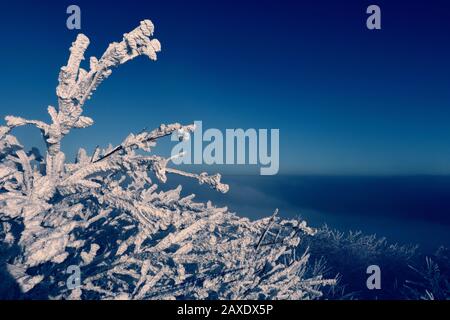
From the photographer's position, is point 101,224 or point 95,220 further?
point 101,224

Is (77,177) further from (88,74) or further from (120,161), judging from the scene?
(88,74)

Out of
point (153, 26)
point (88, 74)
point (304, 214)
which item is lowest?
point (304, 214)

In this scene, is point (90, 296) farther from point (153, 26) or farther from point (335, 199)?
point (335, 199)

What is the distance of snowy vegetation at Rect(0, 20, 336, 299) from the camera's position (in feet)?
7.99

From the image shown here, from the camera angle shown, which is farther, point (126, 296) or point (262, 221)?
point (262, 221)

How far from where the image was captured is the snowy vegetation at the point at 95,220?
95.9 inches

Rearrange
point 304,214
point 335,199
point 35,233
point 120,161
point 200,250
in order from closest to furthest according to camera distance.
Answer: point 35,233 < point 120,161 < point 200,250 < point 304,214 < point 335,199

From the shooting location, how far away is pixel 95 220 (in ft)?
9.90

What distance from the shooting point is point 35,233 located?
2428mm

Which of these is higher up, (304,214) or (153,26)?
(153,26)

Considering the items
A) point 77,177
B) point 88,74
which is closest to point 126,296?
point 77,177
